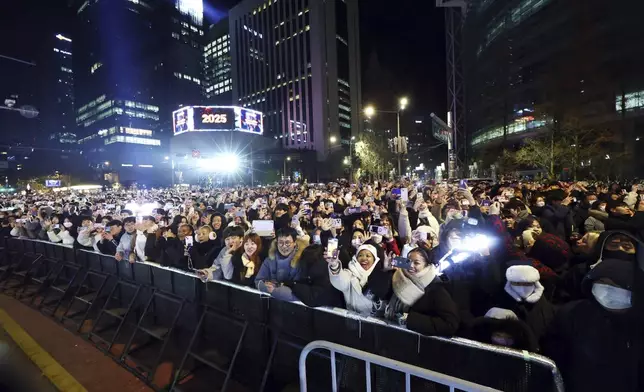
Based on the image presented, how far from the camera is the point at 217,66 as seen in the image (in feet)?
451

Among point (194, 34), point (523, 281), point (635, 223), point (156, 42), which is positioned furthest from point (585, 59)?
point (194, 34)

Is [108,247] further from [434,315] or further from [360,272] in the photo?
[434,315]

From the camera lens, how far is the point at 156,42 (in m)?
124

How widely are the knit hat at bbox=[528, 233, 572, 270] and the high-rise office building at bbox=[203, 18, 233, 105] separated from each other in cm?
13962

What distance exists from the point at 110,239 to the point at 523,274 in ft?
24.5

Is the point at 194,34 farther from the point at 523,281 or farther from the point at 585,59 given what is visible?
the point at 523,281

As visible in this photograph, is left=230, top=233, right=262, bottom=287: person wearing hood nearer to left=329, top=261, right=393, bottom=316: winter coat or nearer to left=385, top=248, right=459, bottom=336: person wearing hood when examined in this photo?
left=329, top=261, right=393, bottom=316: winter coat

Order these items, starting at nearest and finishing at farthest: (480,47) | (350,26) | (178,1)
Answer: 1. (480,47)
2. (350,26)
3. (178,1)

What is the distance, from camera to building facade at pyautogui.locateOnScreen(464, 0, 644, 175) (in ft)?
95.5

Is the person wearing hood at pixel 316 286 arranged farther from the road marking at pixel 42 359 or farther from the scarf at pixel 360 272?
the road marking at pixel 42 359

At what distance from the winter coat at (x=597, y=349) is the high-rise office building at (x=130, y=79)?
112 meters

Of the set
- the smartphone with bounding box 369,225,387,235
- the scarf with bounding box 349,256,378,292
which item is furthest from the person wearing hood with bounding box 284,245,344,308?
the smartphone with bounding box 369,225,387,235

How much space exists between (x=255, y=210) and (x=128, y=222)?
4.35 meters

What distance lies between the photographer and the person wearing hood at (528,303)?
2869mm
